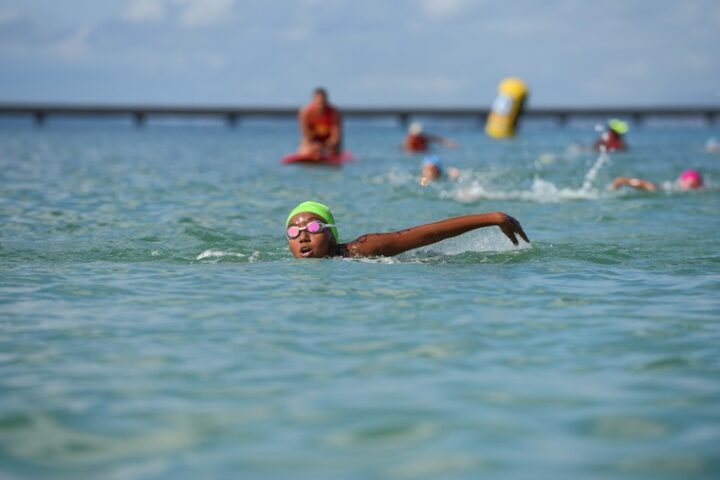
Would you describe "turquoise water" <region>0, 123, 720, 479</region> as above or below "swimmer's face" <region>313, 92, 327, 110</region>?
below

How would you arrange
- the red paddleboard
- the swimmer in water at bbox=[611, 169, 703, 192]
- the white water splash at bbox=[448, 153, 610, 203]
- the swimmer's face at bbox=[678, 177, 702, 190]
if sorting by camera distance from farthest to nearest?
1. the red paddleboard
2. the swimmer's face at bbox=[678, 177, 702, 190]
3. the swimmer in water at bbox=[611, 169, 703, 192]
4. the white water splash at bbox=[448, 153, 610, 203]

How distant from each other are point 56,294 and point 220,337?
6.13ft

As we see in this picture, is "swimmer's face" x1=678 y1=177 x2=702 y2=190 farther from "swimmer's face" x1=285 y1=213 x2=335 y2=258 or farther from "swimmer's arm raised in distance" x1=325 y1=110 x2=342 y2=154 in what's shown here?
"swimmer's face" x1=285 y1=213 x2=335 y2=258

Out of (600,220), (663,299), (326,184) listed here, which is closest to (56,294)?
(663,299)

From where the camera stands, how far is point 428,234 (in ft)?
24.9

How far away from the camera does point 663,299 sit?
257 inches

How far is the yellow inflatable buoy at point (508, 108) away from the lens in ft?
117

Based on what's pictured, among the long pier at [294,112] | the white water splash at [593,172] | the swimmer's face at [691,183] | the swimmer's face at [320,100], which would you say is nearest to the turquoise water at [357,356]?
the swimmer's face at [691,183]

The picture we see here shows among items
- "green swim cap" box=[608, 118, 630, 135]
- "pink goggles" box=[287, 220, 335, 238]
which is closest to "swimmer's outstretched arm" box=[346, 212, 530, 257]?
"pink goggles" box=[287, 220, 335, 238]

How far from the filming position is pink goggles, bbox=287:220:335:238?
7730mm

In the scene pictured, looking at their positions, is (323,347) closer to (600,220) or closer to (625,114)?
(600,220)

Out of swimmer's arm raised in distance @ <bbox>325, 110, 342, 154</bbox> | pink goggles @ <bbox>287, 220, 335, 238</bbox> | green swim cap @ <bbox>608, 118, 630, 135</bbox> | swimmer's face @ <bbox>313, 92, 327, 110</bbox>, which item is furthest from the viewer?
green swim cap @ <bbox>608, 118, 630, 135</bbox>

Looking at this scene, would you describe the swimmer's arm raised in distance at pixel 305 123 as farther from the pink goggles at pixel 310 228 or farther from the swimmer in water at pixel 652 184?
the pink goggles at pixel 310 228

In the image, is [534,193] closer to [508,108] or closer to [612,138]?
[612,138]
